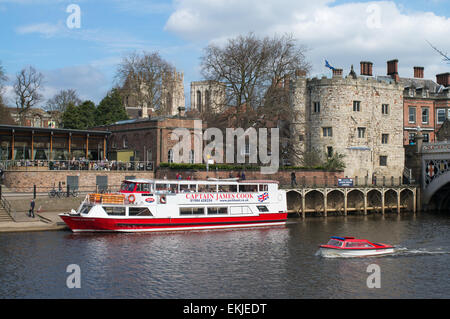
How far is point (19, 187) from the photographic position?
4806 centimetres

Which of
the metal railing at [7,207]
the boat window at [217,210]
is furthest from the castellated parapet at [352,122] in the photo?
the metal railing at [7,207]

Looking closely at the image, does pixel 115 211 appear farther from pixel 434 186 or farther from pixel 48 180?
pixel 434 186

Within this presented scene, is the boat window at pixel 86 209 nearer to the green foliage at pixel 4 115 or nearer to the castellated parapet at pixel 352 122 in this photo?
the castellated parapet at pixel 352 122

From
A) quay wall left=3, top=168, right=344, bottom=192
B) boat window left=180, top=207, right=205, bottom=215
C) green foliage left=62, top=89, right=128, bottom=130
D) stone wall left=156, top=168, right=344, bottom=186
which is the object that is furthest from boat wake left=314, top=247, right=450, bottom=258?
green foliage left=62, top=89, right=128, bottom=130

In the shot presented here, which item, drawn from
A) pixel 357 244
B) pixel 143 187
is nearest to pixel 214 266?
pixel 357 244

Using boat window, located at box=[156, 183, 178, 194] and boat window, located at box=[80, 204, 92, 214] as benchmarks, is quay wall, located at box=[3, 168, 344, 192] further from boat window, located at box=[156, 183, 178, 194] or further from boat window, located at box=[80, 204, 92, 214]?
boat window, located at box=[80, 204, 92, 214]

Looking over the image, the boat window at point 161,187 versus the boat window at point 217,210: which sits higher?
the boat window at point 161,187

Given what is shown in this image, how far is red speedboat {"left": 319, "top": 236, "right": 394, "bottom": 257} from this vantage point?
32.1 m

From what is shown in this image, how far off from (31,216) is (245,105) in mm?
27674

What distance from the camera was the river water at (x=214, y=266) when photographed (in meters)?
24.6

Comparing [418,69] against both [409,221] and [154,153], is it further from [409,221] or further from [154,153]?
[154,153]

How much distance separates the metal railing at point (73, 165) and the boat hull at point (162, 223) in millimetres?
13243
